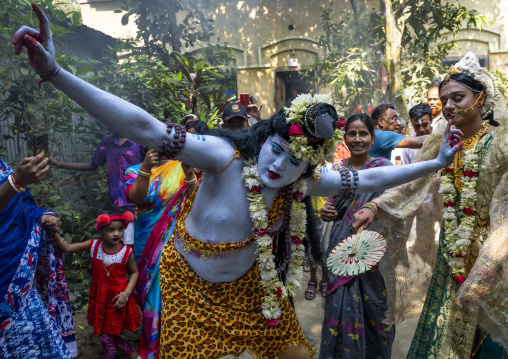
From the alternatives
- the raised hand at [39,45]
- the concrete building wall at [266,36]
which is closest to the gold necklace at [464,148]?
the raised hand at [39,45]

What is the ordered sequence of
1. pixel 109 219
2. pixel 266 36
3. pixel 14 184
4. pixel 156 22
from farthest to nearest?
1. pixel 266 36
2. pixel 156 22
3. pixel 109 219
4. pixel 14 184

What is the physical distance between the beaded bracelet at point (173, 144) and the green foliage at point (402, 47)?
7.88m

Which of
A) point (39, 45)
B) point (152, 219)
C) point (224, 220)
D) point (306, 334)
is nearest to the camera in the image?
point (39, 45)

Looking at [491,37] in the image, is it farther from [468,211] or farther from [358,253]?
[358,253]

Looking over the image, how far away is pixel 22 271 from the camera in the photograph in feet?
8.98

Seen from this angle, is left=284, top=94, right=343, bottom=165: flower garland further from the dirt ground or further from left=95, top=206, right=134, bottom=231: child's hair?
the dirt ground

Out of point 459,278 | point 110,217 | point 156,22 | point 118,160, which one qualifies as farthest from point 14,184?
point 156,22

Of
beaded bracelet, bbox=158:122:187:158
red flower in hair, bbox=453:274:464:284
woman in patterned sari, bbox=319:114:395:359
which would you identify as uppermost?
beaded bracelet, bbox=158:122:187:158

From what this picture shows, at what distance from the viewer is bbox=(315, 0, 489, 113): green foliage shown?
898cm

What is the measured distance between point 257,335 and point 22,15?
147 inches

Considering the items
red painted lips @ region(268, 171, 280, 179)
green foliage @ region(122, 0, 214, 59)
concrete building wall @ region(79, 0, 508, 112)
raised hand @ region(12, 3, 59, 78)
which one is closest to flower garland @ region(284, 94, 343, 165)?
red painted lips @ region(268, 171, 280, 179)

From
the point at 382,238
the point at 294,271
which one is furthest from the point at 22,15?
the point at 382,238

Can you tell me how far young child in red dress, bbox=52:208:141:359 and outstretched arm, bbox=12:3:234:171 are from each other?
1.74m

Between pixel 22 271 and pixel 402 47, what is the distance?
888cm
